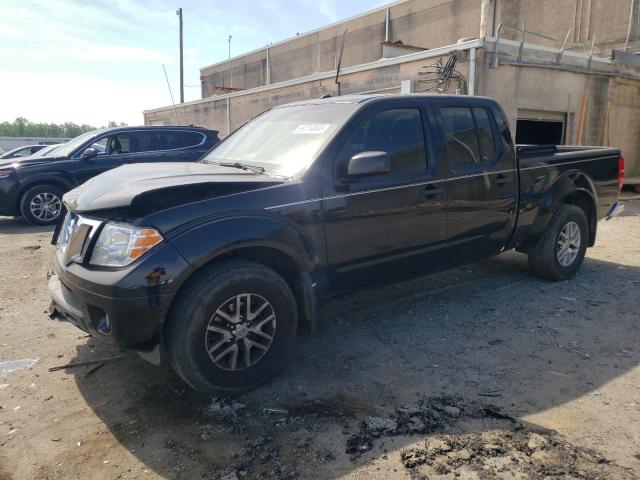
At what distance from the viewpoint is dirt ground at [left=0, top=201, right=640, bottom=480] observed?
2.53 metres

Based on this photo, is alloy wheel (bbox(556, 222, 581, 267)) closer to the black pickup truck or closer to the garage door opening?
the black pickup truck

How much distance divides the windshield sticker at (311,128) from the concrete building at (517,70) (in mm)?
Answer: 3765

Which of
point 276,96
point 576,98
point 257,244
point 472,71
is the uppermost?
point 276,96

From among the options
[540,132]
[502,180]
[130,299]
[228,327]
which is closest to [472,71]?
[540,132]

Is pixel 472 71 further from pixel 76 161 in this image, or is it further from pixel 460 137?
pixel 76 161

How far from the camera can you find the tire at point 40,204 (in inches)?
359

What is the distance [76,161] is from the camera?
30.5 ft

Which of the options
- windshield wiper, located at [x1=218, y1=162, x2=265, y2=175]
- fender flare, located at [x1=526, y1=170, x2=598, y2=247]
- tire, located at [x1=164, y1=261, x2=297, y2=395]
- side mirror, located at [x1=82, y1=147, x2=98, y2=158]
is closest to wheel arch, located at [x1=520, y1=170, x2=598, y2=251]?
fender flare, located at [x1=526, y1=170, x2=598, y2=247]

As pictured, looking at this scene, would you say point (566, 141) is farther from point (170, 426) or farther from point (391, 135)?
point (170, 426)

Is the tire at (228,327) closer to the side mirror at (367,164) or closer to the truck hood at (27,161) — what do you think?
the side mirror at (367,164)

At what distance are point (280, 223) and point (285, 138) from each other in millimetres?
1021

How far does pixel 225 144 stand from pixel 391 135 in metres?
1.61

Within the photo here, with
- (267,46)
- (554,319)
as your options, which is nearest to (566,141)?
(554,319)

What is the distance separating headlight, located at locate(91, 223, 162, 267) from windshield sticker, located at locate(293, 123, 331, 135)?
4.98ft
